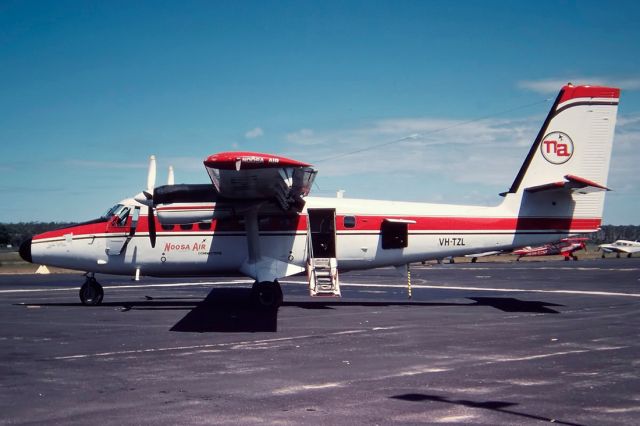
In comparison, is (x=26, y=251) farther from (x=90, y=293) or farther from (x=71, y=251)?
(x=90, y=293)

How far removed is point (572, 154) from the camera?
60.8 ft

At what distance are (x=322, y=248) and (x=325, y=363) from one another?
909 centimetres

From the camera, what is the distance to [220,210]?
55.1 ft

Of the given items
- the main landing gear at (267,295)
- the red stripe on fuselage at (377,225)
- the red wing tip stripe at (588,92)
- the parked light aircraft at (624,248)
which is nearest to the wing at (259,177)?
the red stripe on fuselage at (377,225)

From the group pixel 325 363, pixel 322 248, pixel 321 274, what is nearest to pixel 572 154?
pixel 322 248

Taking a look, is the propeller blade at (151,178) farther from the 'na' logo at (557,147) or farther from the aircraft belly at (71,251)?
the 'na' logo at (557,147)

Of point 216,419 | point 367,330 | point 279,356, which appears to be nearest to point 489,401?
point 216,419

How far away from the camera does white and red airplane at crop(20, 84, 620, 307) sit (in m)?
18.4

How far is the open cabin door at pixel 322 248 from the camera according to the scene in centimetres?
1800

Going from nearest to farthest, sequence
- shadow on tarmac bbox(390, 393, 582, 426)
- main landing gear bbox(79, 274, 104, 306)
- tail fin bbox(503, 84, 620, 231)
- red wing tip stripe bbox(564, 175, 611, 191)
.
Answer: shadow on tarmac bbox(390, 393, 582, 426)
red wing tip stripe bbox(564, 175, 611, 191)
tail fin bbox(503, 84, 620, 231)
main landing gear bbox(79, 274, 104, 306)

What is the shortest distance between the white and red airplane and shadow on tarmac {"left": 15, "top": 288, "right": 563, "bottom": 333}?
3.46ft

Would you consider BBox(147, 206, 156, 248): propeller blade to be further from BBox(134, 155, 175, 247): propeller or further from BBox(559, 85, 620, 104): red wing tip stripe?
BBox(559, 85, 620, 104): red wing tip stripe

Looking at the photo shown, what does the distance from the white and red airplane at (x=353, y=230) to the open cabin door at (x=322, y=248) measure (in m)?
0.03

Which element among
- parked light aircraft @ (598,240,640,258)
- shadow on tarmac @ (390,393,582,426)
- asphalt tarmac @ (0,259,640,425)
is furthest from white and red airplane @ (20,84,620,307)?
parked light aircraft @ (598,240,640,258)
